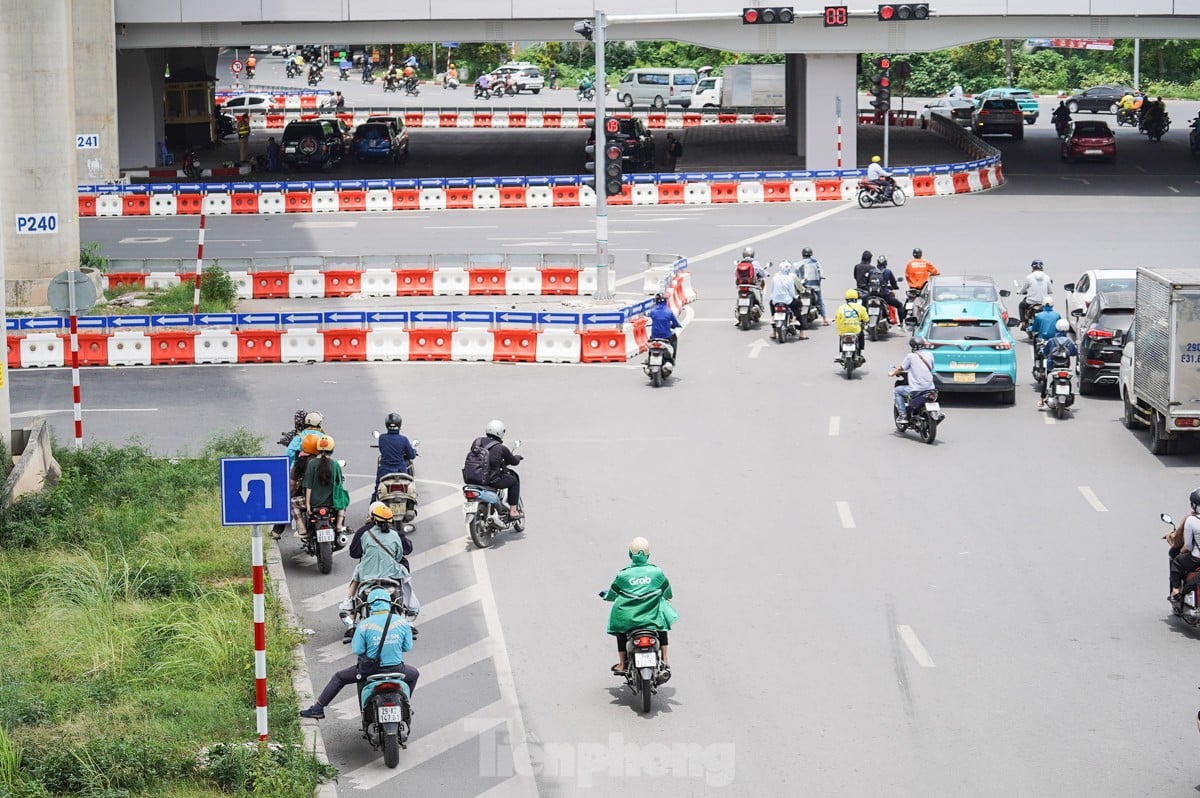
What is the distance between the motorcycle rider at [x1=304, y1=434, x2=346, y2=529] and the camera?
18656 millimetres

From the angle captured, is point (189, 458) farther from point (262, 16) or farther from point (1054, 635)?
point (262, 16)

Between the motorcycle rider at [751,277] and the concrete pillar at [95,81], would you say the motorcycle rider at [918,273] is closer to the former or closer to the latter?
the motorcycle rider at [751,277]

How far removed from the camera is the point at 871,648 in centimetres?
1580

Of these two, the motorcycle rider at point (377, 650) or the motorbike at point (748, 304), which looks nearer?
the motorcycle rider at point (377, 650)

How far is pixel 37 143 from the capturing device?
3600cm

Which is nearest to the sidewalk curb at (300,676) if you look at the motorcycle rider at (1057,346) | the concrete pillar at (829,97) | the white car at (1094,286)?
the motorcycle rider at (1057,346)

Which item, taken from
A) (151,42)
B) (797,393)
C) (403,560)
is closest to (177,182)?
(151,42)

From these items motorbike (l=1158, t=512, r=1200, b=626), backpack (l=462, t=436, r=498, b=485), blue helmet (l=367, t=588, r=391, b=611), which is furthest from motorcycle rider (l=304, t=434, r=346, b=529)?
motorbike (l=1158, t=512, r=1200, b=626)

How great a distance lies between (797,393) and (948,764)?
1496 cm

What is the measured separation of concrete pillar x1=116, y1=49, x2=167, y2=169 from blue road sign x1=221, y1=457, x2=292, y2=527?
51.6 metres

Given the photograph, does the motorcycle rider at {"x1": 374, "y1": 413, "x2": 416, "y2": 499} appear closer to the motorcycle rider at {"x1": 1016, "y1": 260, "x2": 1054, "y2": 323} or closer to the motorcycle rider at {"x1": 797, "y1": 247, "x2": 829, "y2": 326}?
the motorcycle rider at {"x1": 797, "y1": 247, "x2": 829, "y2": 326}

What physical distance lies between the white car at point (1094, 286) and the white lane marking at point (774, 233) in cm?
1192

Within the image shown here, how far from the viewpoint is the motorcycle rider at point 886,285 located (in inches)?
1243

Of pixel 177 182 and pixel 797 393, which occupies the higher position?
pixel 177 182
